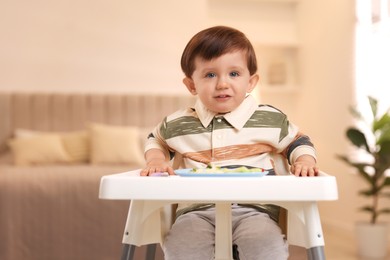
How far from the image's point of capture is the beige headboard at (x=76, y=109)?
3.79 metres

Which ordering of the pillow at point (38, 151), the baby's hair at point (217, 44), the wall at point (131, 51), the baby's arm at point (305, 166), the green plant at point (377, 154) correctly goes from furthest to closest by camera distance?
1. the wall at point (131, 51)
2. the pillow at point (38, 151)
3. the green plant at point (377, 154)
4. the baby's hair at point (217, 44)
5. the baby's arm at point (305, 166)

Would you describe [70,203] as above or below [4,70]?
below

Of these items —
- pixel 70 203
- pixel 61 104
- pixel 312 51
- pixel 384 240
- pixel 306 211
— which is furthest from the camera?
pixel 312 51

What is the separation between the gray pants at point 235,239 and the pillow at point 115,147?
2.24 metres

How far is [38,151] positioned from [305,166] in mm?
2556

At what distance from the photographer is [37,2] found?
3.96 m

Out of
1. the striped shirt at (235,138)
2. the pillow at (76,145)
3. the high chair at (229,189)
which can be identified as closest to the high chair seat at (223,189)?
the high chair at (229,189)

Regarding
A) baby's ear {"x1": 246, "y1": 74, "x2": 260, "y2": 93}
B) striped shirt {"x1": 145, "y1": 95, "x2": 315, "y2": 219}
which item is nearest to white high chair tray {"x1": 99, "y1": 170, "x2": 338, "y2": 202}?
striped shirt {"x1": 145, "y1": 95, "x2": 315, "y2": 219}

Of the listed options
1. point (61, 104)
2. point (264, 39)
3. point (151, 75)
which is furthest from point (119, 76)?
point (264, 39)

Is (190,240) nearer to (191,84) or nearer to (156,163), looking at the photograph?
(156,163)

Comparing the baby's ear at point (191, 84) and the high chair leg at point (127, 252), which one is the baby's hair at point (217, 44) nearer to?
the baby's ear at point (191, 84)

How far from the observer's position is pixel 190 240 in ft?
3.47

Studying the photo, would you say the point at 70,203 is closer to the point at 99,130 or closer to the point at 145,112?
the point at 99,130

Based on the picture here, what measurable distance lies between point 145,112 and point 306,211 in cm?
305
